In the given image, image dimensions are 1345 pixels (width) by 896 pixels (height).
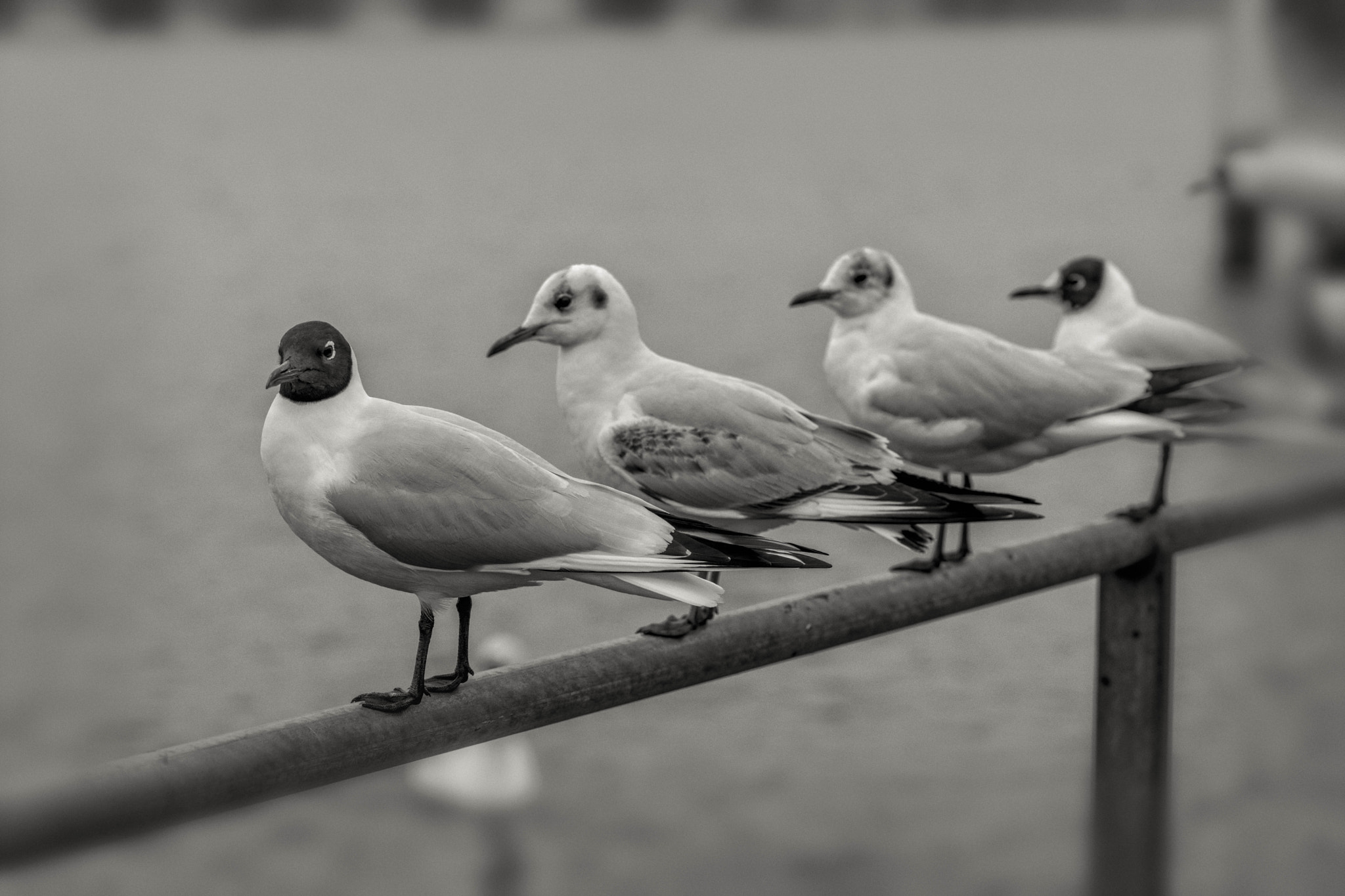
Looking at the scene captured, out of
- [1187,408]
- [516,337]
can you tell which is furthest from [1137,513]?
[516,337]

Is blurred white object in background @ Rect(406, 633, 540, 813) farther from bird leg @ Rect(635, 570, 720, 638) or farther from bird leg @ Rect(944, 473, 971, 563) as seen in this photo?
bird leg @ Rect(635, 570, 720, 638)

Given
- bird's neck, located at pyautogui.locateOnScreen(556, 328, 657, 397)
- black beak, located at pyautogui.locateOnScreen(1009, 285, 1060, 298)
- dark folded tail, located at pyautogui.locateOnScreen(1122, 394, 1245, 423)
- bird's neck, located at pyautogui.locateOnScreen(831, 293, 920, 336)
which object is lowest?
dark folded tail, located at pyautogui.locateOnScreen(1122, 394, 1245, 423)

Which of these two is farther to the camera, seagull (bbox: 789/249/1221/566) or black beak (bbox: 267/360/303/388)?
seagull (bbox: 789/249/1221/566)

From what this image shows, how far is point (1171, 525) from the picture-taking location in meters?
3.13

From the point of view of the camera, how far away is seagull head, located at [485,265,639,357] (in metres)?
2.71

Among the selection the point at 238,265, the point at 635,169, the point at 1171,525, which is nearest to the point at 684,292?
the point at 238,265

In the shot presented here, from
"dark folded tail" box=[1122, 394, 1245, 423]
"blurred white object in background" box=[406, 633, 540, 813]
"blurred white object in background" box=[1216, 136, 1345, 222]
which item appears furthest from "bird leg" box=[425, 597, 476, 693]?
"blurred white object in background" box=[406, 633, 540, 813]

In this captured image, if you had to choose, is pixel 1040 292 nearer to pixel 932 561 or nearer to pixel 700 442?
pixel 932 561

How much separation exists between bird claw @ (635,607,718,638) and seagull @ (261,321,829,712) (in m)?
0.18

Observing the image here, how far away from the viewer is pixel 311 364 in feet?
7.27

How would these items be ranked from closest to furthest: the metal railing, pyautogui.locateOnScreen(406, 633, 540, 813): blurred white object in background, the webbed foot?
the metal railing → the webbed foot → pyautogui.locateOnScreen(406, 633, 540, 813): blurred white object in background

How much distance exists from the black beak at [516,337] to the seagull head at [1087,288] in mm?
1182

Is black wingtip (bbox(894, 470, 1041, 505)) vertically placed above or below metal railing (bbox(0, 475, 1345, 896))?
above

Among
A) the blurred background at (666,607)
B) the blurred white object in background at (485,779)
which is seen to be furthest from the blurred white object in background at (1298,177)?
the blurred white object in background at (485,779)
